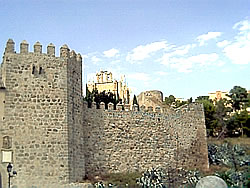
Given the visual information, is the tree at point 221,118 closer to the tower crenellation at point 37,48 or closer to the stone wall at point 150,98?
the stone wall at point 150,98

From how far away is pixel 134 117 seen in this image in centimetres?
1841

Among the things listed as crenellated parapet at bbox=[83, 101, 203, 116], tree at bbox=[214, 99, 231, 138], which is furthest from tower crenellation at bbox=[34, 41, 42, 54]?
tree at bbox=[214, 99, 231, 138]

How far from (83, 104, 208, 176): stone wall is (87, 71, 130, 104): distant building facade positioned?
25.6m

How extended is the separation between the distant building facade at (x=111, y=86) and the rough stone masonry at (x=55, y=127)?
28.1 meters

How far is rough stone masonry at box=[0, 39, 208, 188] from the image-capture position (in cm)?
1328

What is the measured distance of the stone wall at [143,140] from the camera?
1683cm

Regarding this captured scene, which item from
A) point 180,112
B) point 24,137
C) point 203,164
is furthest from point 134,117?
point 24,137

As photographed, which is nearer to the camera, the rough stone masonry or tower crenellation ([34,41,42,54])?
the rough stone masonry

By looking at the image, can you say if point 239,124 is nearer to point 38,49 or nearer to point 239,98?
point 239,98

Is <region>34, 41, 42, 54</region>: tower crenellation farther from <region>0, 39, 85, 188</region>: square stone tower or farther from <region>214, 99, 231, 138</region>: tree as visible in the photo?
<region>214, 99, 231, 138</region>: tree

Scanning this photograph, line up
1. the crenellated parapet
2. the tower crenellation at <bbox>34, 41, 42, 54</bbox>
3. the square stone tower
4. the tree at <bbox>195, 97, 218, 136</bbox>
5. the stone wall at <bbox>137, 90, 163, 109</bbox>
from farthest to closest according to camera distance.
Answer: the tree at <bbox>195, 97, 218, 136</bbox>, the stone wall at <bbox>137, 90, 163, 109</bbox>, the crenellated parapet, the tower crenellation at <bbox>34, 41, 42, 54</bbox>, the square stone tower

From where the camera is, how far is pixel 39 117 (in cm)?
1380

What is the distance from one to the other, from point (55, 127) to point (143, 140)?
19.4 ft

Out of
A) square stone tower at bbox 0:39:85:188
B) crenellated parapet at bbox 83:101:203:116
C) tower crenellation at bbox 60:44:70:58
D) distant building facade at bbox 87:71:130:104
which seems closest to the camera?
square stone tower at bbox 0:39:85:188
